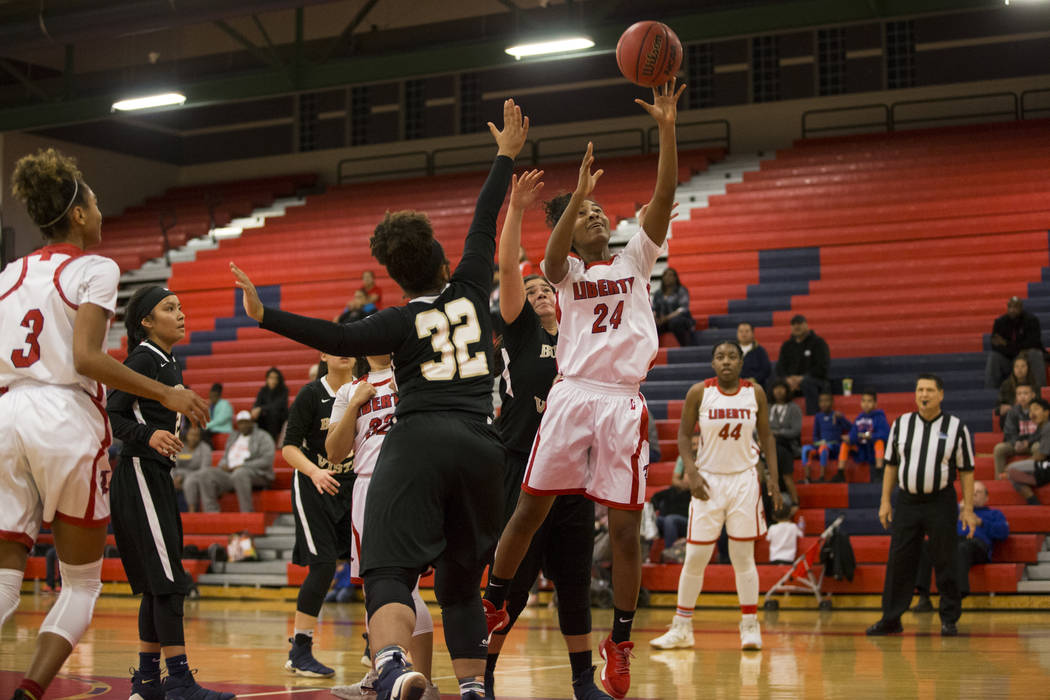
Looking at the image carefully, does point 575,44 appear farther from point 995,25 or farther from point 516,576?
point 516,576

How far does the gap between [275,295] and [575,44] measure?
769 centimetres

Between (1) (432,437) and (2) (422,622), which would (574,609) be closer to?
(2) (422,622)

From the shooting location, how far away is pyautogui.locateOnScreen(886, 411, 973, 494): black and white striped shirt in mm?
8898

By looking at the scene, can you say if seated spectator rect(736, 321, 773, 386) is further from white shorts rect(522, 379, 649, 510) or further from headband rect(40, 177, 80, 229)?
headband rect(40, 177, 80, 229)

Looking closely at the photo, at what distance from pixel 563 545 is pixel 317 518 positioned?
212cm

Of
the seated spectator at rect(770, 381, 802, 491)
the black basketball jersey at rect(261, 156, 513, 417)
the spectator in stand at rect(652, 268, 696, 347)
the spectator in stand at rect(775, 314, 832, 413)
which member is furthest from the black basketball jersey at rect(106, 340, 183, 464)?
the spectator in stand at rect(652, 268, 696, 347)

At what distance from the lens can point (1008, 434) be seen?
12234mm

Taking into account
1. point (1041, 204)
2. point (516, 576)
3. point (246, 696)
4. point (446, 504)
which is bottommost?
point (246, 696)

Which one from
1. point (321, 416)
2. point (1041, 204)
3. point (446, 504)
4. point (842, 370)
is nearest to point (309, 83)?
point (842, 370)

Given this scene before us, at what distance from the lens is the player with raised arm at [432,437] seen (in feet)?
12.8

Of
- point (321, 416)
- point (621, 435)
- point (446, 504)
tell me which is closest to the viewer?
point (446, 504)

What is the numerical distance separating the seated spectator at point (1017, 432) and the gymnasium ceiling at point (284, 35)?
518cm

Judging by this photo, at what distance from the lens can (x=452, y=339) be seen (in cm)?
416

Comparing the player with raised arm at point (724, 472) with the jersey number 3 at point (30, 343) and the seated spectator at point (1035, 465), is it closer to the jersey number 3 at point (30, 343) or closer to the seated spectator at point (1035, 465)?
the seated spectator at point (1035, 465)
